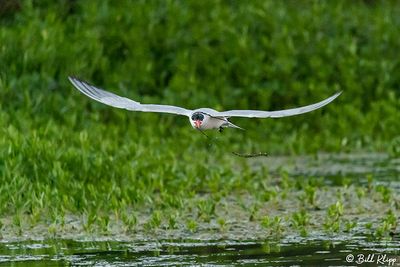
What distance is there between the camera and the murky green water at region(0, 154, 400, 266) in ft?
22.6

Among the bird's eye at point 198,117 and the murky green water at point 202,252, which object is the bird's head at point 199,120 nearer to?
the bird's eye at point 198,117

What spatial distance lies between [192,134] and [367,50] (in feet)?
9.40

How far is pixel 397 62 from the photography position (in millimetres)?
13703

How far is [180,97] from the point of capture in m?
12.6

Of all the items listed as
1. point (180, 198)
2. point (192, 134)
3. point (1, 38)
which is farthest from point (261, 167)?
point (1, 38)

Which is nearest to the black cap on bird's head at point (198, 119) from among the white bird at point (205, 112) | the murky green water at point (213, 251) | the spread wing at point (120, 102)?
the white bird at point (205, 112)

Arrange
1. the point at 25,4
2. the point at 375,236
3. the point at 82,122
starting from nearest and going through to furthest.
A: 1. the point at 375,236
2. the point at 82,122
3. the point at 25,4

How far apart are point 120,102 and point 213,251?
3.58 feet

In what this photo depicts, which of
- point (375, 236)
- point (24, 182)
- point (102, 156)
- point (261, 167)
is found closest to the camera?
point (375, 236)

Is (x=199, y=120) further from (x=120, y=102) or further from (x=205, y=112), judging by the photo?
(x=120, y=102)

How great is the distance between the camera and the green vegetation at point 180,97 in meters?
8.96

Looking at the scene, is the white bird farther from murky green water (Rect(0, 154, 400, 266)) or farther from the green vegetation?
the green vegetation

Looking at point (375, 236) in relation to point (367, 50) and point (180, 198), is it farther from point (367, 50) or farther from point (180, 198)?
point (367, 50)

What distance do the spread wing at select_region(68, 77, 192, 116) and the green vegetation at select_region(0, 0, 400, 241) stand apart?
58.9 inches
